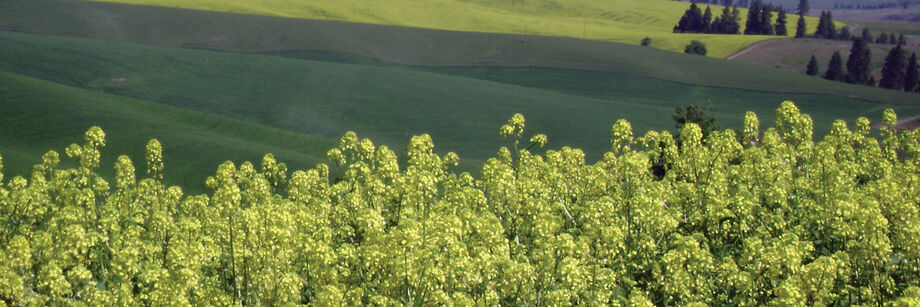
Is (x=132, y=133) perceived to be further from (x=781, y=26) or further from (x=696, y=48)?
(x=781, y=26)

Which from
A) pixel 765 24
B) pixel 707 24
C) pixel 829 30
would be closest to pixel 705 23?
pixel 707 24

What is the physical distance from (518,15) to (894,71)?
46.7m

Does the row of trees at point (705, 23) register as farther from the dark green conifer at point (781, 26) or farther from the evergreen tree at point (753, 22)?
the dark green conifer at point (781, 26)

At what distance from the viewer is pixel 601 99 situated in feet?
161

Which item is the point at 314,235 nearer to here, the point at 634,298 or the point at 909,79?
the point at 634,298

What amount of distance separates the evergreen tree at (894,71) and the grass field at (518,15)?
1748cm

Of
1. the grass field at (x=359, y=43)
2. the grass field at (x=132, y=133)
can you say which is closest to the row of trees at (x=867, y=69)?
the grass field at (x=359, y=43)

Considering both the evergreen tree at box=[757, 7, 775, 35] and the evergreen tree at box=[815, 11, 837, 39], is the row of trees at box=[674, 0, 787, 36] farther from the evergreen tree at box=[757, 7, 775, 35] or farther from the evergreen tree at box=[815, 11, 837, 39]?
the evergreen tree at box=[815, 11, 837, 39]

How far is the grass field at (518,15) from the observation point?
8294cm

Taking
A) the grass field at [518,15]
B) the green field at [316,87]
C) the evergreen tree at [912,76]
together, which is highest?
the grass field at [518,15]

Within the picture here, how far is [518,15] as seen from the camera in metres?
108

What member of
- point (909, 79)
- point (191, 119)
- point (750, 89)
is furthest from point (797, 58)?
Result: point (191, 119)

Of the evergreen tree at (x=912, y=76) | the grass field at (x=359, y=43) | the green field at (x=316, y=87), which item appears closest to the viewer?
the green field at (x=316, y=87)

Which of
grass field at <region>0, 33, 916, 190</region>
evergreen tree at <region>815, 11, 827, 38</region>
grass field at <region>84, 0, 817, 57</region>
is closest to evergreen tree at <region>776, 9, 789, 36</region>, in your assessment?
evergreen tree at <region>815, 11, 827, 38</region>
